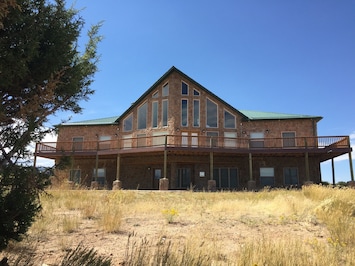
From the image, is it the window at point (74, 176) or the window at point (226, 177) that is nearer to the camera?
the window at point (74, 176)

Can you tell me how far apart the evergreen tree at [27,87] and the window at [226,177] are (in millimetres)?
25869

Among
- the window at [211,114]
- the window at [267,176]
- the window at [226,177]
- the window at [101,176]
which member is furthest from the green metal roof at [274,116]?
the window at [101,176]

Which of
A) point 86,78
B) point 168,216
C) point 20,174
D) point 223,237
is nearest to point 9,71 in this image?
point 20,174

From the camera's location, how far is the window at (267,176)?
30.0 m

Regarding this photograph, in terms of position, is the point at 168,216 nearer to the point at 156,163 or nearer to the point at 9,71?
the point at 9,71

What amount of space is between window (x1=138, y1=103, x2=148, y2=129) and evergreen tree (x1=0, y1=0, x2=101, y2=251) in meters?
25.5

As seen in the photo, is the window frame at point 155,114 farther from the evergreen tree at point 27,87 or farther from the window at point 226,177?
the evergreen tree at point 27,87

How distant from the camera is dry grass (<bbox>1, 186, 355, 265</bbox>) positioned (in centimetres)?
496

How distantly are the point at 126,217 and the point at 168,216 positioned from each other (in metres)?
1.31

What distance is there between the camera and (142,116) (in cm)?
3131

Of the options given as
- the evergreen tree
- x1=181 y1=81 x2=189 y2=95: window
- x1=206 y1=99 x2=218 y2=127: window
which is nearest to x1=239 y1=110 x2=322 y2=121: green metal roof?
x1=206 y1=99 x2=218 y2=127: window

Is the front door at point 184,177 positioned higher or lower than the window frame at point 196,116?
lower

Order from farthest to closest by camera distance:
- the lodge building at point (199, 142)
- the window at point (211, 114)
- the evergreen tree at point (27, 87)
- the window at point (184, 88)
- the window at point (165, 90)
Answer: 1. the window at point (165, 90)
2. the window at point (184, 88)
3. the window at point (211, 114)
4. the lodge building at point (199, 142)
5. the evergreen tree at point (27, 87)

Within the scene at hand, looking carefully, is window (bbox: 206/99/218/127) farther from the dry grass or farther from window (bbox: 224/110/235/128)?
the dry grass
